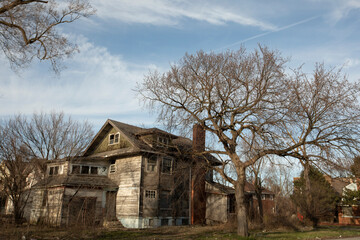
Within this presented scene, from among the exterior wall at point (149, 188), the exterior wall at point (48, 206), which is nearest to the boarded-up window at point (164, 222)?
the exterior wall at point (149, 188)

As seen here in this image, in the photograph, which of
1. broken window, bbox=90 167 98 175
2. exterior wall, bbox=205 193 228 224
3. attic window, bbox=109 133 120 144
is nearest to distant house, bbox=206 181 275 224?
exterior wall, bbox=205 193 228 224

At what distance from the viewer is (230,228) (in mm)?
22719

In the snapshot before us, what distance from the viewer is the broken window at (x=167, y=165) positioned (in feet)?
90.5

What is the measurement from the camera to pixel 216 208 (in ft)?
98.8

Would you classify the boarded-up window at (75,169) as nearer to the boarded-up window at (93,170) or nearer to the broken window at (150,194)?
the boarded-up window at (93,170)

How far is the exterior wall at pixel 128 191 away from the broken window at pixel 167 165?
253 cm

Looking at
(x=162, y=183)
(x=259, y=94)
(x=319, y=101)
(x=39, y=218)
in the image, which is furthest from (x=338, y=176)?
(x=39, y=218)

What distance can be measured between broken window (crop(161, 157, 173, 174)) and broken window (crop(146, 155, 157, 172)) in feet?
3.00

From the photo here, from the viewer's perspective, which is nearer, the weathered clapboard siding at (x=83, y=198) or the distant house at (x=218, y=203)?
the weathered clapboard siding at (x=83, y=198)

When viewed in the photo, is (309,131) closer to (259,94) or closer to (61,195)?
(259,94)

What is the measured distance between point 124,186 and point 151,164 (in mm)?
3039

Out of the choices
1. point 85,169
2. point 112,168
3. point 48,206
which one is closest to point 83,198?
point 48,206

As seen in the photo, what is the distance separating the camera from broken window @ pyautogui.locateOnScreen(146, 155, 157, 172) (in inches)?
1045

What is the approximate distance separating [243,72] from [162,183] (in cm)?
1335
